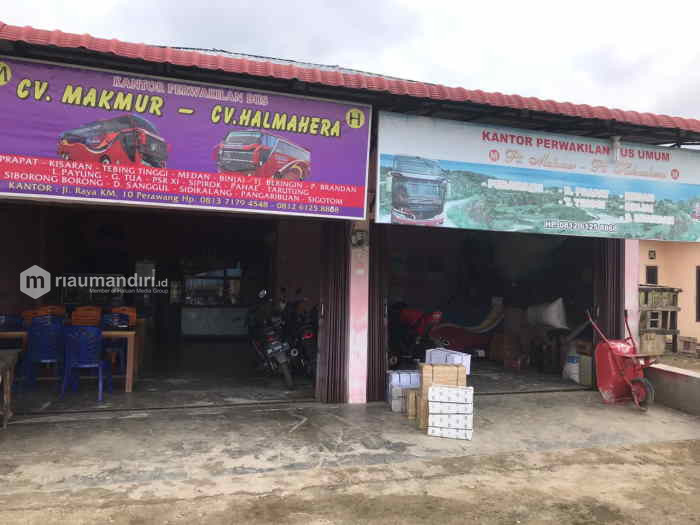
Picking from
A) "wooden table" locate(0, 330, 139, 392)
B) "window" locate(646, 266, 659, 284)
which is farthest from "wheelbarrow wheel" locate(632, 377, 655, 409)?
"window" locate(646, 266, 659, 284)

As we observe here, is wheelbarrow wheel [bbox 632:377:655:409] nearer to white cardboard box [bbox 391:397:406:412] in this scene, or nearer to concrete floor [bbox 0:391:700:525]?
concrete floor [bbox 0:391:700:525]

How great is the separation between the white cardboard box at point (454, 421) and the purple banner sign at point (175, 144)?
2.34m

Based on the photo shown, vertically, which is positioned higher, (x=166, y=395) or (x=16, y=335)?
(x=16, y=335)

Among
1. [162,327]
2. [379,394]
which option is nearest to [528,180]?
[379,394]

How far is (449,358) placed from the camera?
6.33 m

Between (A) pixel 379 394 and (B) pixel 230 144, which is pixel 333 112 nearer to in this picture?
(B) pixel 230 144

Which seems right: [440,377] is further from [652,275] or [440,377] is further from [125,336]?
[652,275]

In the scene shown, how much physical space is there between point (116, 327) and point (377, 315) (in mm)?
3573

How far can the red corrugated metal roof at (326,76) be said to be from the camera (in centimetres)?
471

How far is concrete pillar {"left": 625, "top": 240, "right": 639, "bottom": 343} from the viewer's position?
26.0ft

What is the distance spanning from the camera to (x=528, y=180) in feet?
20.8

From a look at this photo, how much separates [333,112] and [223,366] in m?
5.30

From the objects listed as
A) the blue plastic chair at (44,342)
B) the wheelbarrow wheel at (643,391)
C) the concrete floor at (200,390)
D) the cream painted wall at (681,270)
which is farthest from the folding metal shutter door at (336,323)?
the cream painted wall at (681,270)
